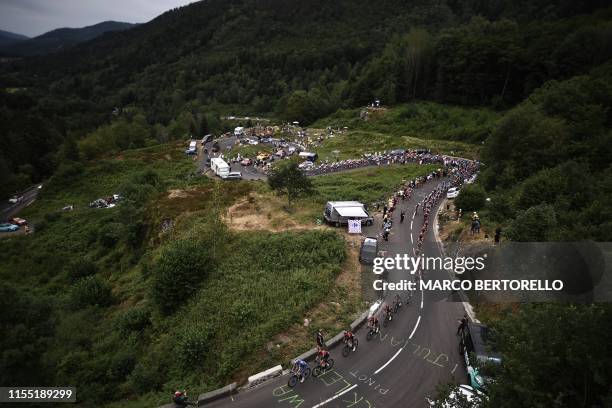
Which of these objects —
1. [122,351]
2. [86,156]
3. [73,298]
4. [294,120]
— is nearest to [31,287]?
[73,298]

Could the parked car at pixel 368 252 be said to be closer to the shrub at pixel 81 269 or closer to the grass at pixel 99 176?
the shrub at pixel 81 269

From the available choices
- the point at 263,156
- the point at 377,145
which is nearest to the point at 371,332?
the point at 263,156

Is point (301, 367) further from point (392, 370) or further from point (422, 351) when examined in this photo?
point (422, 351)

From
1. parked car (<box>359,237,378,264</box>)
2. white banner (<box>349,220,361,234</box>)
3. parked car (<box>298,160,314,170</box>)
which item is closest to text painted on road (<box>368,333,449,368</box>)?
parked car (<box>359,237,378,264</box>)

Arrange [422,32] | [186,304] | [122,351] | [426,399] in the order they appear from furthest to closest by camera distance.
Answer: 1. [422,32]
2. [186,304]
3. [122,351]
4. [426,399]

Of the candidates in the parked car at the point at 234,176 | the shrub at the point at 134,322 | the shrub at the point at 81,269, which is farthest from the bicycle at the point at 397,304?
the parked car at the point at 234,176

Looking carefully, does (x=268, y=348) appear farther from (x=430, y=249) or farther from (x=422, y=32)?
(x=422, y=32)

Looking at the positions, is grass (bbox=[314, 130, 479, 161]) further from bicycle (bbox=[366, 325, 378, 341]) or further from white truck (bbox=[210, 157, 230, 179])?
bicycle (bbox=[366, 325, 378, 341])
